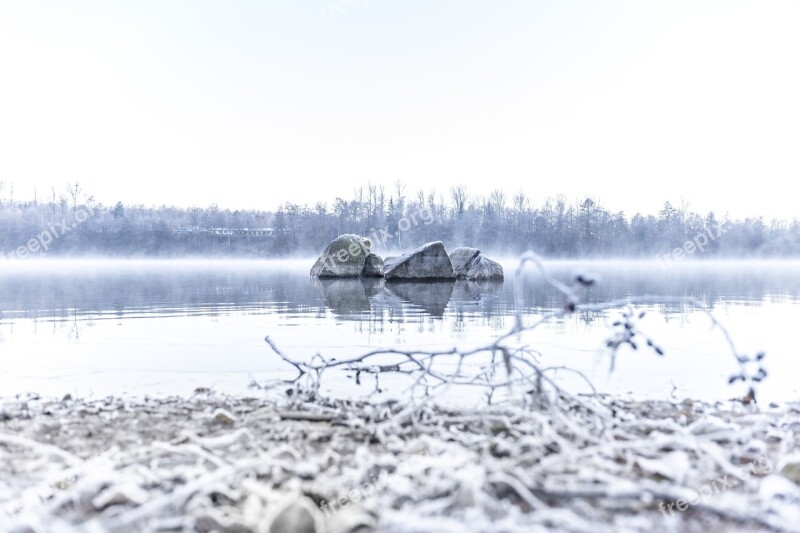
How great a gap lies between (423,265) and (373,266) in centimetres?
433

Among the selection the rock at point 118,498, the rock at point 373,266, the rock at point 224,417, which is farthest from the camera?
the rock at point 373,266

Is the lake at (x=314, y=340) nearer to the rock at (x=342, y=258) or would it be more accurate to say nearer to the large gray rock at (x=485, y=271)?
the large gray rock at (x=485, y=271)

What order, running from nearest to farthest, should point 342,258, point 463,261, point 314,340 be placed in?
point 314,340 → point 463,261 → point 342,258

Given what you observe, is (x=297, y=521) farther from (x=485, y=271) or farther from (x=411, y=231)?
(x=411, y=231)

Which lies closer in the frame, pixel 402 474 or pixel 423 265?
pixel 402 474

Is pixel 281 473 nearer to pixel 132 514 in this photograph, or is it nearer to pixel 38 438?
pixel 132 514

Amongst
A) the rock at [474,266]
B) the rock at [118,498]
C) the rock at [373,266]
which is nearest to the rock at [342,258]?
the rock at [373,266]

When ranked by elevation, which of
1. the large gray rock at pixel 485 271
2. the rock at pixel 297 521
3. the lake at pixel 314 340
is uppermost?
the large gray rock at pixel 485 271

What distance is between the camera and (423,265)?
25.8 m

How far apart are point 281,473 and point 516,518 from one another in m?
1.09

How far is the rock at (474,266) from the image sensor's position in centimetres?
2648

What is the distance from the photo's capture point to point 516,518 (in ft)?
6.58

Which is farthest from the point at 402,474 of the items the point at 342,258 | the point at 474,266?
the point at 342,258

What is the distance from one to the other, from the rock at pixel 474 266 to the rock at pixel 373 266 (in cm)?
378
